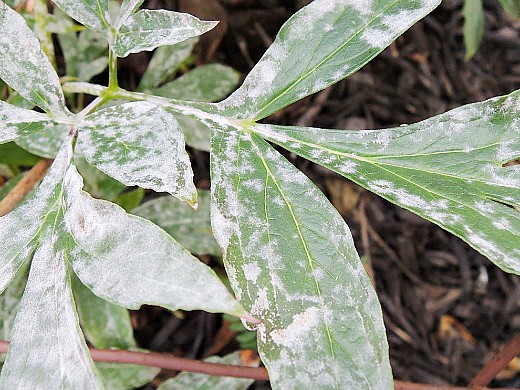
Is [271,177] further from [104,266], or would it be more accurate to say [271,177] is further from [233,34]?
[233,34]

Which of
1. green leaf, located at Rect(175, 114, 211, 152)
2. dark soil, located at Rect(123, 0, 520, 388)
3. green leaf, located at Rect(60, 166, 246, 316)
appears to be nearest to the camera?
green leaf, located at Rect(60, 166, 246, 316)

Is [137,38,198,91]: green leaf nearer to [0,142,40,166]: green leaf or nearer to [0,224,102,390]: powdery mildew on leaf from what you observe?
[0,142,40,166]: green leaf

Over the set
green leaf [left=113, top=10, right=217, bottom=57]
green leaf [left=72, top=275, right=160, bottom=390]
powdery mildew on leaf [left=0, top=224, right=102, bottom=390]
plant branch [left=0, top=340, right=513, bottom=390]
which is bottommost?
green leaf [left=72, top=275, right=160, bottom=390]

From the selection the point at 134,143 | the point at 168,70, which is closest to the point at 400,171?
the point at 134,143

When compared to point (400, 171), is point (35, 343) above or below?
below

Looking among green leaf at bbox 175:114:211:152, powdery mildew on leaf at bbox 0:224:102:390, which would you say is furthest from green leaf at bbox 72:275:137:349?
powdery mildew on leaf at bbox 0:224:102:390

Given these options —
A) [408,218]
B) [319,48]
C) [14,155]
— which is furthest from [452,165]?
[408,218]
